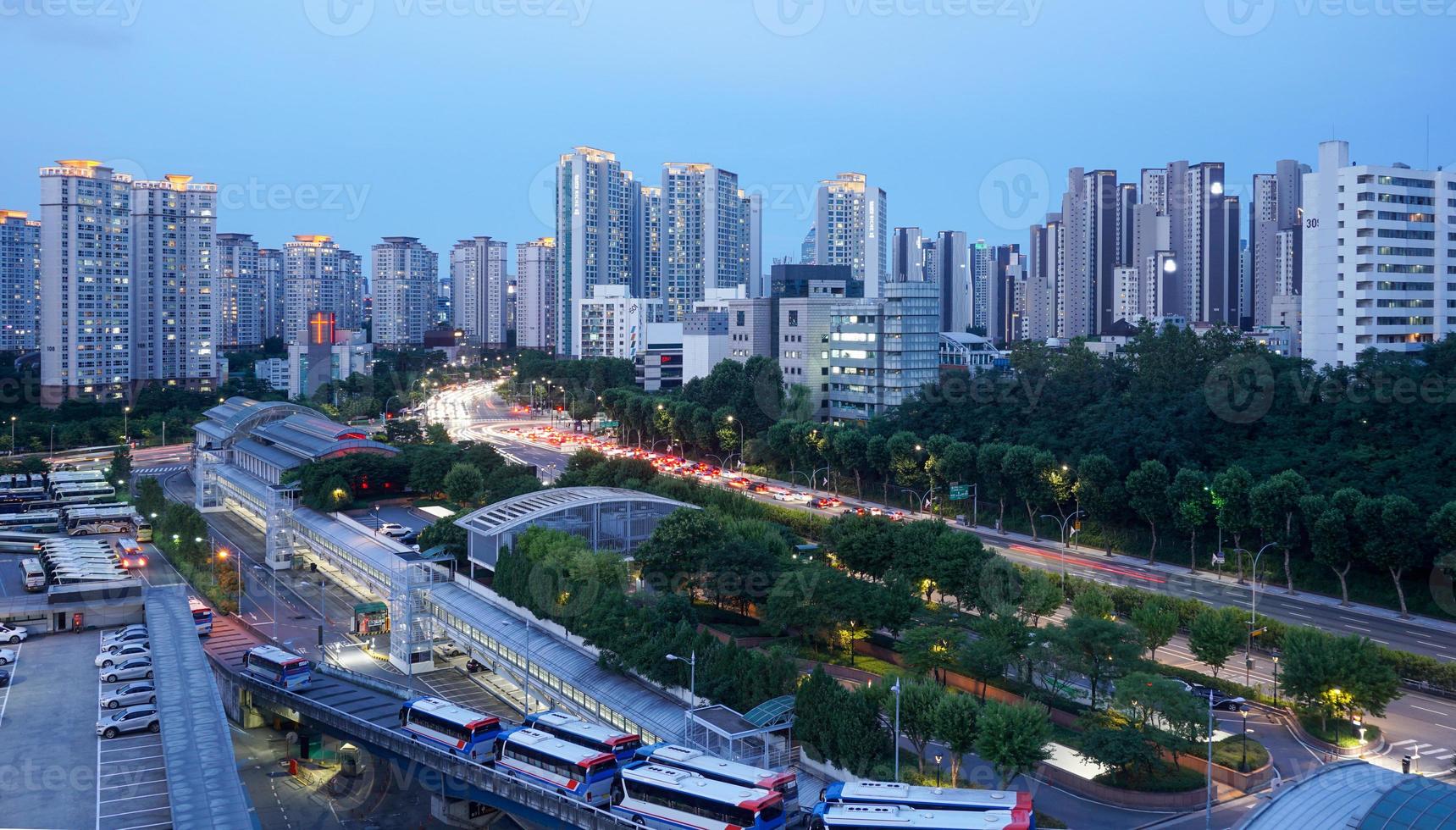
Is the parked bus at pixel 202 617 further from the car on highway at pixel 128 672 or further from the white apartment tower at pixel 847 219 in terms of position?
the white apartment tower at pixel 847 219

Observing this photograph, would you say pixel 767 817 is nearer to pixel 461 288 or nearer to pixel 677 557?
pixel 677 557

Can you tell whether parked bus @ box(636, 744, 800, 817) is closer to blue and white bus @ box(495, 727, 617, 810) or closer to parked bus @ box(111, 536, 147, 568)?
blue and white bus @ box(495, 727, 617, 810)

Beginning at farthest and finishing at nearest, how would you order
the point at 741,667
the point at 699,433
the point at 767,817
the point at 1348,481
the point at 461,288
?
the point at 461,288 < the point at 699,433 < the point at 1348,481 < the point at 741,667 < the point at 767,817

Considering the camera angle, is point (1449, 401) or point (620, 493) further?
point (1449, 401)

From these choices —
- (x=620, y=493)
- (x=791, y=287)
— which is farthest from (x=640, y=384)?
(x=620, y=493)

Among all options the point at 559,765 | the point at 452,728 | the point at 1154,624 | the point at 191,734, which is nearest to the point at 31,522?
the point at 191,734

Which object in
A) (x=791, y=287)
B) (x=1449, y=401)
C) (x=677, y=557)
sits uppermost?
(x=791, y=287)

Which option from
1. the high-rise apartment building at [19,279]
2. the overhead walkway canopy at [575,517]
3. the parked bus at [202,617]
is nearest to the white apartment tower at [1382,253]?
the overhead walkway canopy at [575,517]
